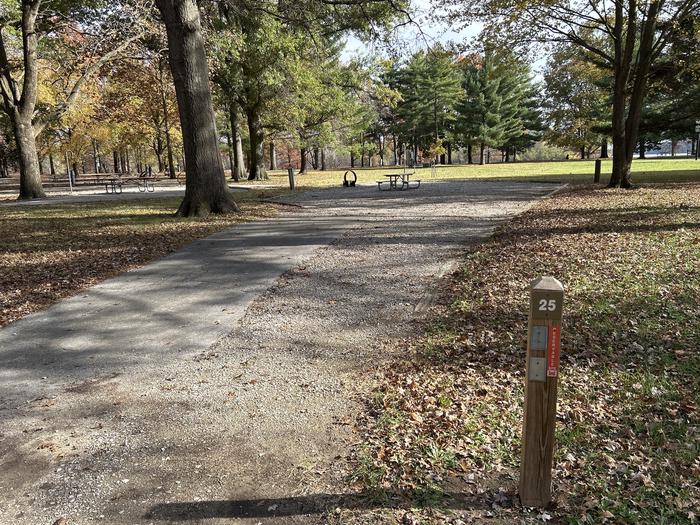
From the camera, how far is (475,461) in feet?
9.55

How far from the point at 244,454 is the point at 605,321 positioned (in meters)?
3.61

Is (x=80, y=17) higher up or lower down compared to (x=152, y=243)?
higher up

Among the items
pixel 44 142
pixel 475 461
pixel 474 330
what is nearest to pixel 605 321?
pixel 474 330

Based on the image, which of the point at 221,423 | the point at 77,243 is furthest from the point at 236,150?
the point at 221,423

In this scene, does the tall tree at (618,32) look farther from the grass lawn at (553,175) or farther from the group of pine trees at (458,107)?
the group of pine trees at (458,107)

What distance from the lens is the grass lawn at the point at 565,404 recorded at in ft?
8.50

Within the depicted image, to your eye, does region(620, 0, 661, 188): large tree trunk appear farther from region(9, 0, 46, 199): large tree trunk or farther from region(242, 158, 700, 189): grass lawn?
region(9, 0, 46, 199): large tree trunk

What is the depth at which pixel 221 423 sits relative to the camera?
3.37 m

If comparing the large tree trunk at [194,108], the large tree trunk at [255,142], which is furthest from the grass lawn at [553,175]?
the large tree trunk at [194,108]

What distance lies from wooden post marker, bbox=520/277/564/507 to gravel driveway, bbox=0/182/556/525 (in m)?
0.90

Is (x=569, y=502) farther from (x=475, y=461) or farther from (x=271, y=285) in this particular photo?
(x=271, y=285)

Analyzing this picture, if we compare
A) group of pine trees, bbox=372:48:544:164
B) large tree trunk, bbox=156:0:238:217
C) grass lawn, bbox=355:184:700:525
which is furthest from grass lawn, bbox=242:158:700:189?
group of pine trees, bbox=372:48:544:164

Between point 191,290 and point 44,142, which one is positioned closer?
point 191,290

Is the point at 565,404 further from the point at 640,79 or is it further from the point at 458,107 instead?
the point at 458,107
